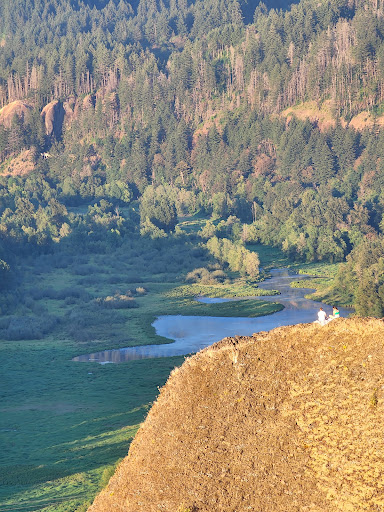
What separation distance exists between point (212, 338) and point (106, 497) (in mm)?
65265

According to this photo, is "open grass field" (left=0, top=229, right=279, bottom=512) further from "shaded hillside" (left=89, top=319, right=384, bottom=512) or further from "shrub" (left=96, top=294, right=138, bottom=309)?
"shaded hillside" (left=89, top=319, right=384, bottom=512)

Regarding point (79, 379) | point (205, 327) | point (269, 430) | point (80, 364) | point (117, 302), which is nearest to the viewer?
point (269, 430)

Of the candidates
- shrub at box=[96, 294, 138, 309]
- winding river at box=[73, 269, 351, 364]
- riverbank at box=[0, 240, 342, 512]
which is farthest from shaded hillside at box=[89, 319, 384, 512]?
shrub at box=[96, 294, 138, 309]

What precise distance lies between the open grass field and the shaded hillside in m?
12.7

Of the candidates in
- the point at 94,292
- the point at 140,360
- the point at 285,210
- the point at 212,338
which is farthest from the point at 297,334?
the point at 285,210

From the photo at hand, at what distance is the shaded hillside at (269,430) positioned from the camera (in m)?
25.6

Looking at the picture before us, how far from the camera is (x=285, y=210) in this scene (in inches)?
7441

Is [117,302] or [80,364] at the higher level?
[80,364]

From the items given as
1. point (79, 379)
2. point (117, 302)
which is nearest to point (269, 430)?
point (79, 379)

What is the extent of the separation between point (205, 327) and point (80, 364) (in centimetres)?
2328

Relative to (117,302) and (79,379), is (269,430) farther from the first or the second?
(117,302)

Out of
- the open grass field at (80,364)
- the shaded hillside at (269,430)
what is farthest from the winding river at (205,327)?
the shaded hillside at (269,430)

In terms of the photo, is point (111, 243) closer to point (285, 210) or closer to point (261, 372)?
point (285, 210)

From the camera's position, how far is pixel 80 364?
82625mm
